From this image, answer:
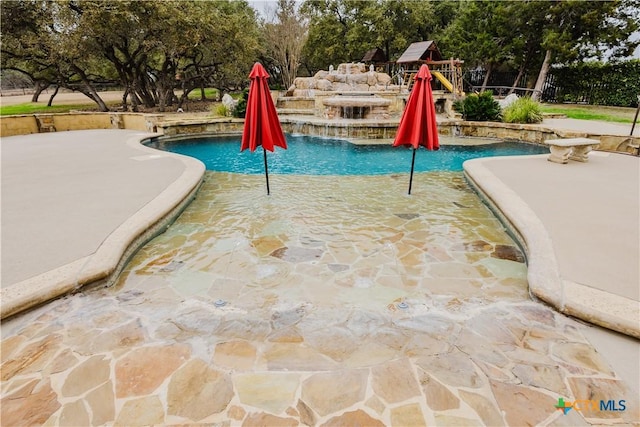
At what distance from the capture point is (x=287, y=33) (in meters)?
26.8

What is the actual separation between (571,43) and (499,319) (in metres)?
23.5

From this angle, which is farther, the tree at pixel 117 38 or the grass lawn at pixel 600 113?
the tree at pixel 117 38

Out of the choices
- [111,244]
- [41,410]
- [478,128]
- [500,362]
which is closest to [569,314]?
[500,362]

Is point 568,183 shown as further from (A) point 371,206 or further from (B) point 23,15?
(B) point 23,15

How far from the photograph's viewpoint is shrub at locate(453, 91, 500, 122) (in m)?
14.5

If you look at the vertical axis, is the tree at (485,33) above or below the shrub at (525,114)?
above

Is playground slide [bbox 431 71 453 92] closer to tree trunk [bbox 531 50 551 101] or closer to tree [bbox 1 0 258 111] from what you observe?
tree trunk [bbox 531 50 551 101]

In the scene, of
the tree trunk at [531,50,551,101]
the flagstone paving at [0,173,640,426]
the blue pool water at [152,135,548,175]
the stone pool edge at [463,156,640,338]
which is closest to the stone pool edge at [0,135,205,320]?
the flagstone paving at [0,173,640,426]

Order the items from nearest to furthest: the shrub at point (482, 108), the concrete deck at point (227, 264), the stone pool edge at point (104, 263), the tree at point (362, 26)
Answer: the concrete deck at point (227, 264) < the stone pool edge at point (104, 263) < the shrub at point (482, 108) < the tree at point (362, 26)

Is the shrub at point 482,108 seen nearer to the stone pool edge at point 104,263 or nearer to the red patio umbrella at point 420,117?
the red patio umbrella at point 420,117

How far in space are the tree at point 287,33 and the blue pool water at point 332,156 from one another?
16481 mm

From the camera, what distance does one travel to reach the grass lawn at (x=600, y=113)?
14.7 metres

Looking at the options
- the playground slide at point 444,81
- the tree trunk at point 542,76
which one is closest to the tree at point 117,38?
→ the playground slide at point 444,81

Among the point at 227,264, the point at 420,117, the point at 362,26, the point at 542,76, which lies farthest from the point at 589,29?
the point at 227,264
